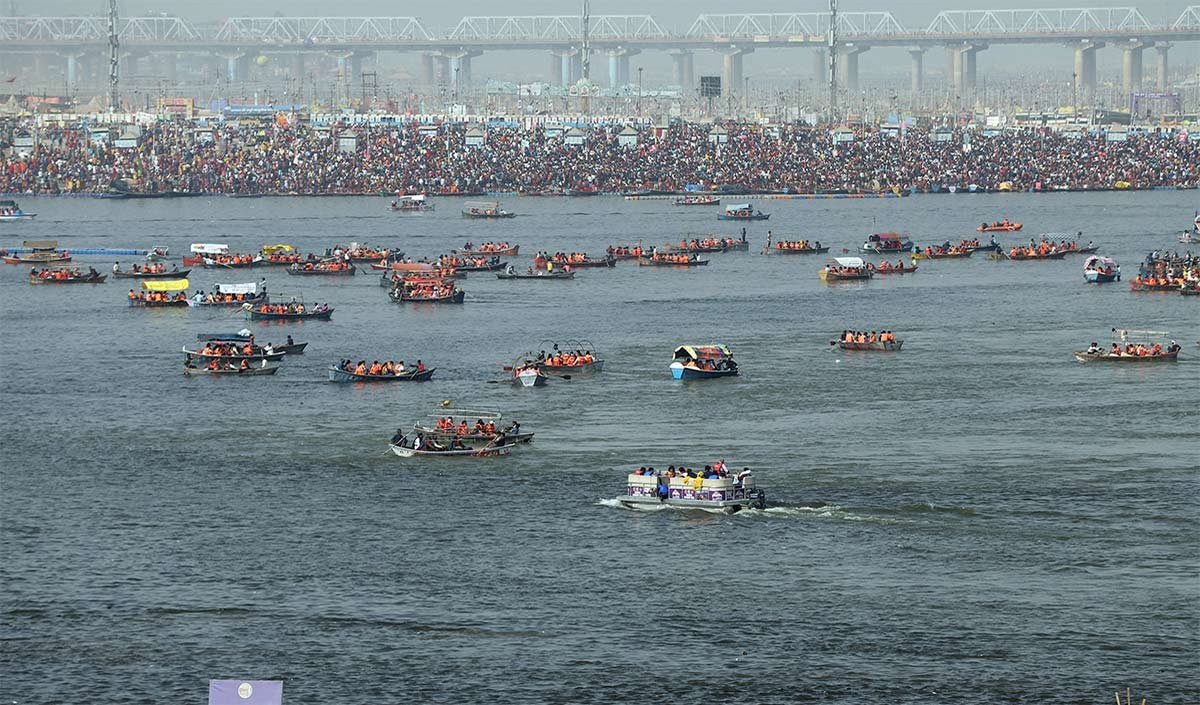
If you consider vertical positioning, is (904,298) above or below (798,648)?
above

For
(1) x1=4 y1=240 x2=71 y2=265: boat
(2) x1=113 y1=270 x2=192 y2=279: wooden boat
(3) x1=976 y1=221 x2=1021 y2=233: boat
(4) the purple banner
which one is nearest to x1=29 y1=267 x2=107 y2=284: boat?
(2) x1=113 y1=270 x2=192 y2=279: wooden boat

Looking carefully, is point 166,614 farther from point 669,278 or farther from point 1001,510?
point 669,278

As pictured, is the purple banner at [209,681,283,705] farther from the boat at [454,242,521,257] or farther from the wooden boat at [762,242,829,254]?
the wooden boat at [762,242,829,254]

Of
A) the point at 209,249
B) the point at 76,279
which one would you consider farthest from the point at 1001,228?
the point at 76,279

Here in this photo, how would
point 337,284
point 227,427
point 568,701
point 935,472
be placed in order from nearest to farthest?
1. point 568,701
2. point 935,472
3. point 227,427
4. point 337,284

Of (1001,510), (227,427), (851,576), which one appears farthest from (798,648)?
(227,427)

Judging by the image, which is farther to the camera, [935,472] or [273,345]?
[273,345]
